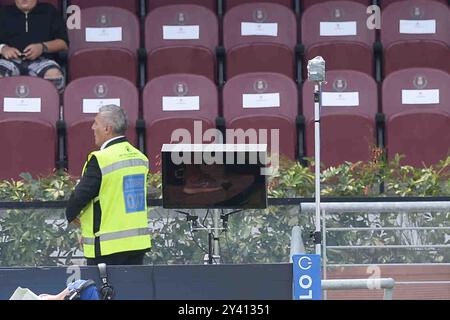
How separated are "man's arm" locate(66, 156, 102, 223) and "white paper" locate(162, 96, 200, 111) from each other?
10.3 ft

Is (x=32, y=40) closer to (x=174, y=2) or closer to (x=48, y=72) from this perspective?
(x=48, y=72)

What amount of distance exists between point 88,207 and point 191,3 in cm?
440

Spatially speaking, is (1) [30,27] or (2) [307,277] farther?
(1) [30,27]

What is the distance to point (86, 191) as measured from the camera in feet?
25.5

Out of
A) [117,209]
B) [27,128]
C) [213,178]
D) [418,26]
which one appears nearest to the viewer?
[117,209]

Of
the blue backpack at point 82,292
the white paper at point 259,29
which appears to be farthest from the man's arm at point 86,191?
the white paper at point 259,29

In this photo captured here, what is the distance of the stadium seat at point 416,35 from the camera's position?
1140 cm

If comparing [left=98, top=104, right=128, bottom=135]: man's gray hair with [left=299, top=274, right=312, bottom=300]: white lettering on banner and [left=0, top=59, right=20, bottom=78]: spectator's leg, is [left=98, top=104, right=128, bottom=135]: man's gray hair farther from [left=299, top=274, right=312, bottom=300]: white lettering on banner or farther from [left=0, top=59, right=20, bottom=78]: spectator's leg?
[left=0, top=59, right=20, bottom=78]: spectator's leg

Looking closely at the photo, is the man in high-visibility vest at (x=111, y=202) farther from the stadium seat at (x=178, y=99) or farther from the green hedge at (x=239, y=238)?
the stadium seat at (x=178, y=99)

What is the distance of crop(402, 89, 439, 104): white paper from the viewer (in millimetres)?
10977

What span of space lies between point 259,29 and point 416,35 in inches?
48.2

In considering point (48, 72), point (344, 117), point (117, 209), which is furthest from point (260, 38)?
point (117, 209)

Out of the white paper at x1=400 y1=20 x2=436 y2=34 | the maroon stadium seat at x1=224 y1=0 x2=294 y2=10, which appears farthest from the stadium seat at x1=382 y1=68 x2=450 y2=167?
the maroon stadium seat at x1=224 y1=0 x2=294 y2=10
